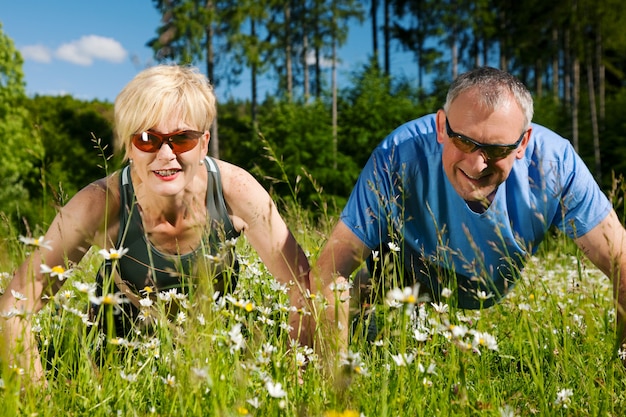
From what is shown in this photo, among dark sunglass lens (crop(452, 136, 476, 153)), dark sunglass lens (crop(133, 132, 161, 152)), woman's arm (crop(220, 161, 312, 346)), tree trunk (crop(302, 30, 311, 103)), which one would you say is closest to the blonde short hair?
dark sunglass lens (crop(133, 132, 161, 152))

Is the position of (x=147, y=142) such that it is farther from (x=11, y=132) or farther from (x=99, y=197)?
(x=11, y=132)

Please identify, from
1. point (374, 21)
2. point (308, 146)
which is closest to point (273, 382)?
point (308, 146)

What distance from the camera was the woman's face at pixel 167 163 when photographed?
9.34 ft

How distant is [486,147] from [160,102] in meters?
1.56

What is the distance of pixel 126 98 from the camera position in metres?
2.92

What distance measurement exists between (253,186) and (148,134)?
569 millimetres

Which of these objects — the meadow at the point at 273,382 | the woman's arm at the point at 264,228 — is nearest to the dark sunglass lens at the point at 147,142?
the woman's arm at the point at 264,228

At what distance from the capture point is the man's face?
2.80m

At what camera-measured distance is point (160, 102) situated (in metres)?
2.86

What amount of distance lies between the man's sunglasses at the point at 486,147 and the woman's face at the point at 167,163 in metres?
1.26

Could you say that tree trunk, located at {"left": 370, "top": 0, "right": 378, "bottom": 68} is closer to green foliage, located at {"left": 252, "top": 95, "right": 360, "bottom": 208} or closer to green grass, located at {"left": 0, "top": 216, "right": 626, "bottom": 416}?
green foliage, located at {"left": 252, "top": 95, "right": 360, "bottom": 208}

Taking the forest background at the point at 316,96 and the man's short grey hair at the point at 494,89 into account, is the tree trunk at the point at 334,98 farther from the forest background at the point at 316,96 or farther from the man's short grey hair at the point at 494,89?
the man's short grey hair at the point at 494,89

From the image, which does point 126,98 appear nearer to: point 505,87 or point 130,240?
point 130,240

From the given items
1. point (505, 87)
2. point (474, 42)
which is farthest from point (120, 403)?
point (474, 42)
